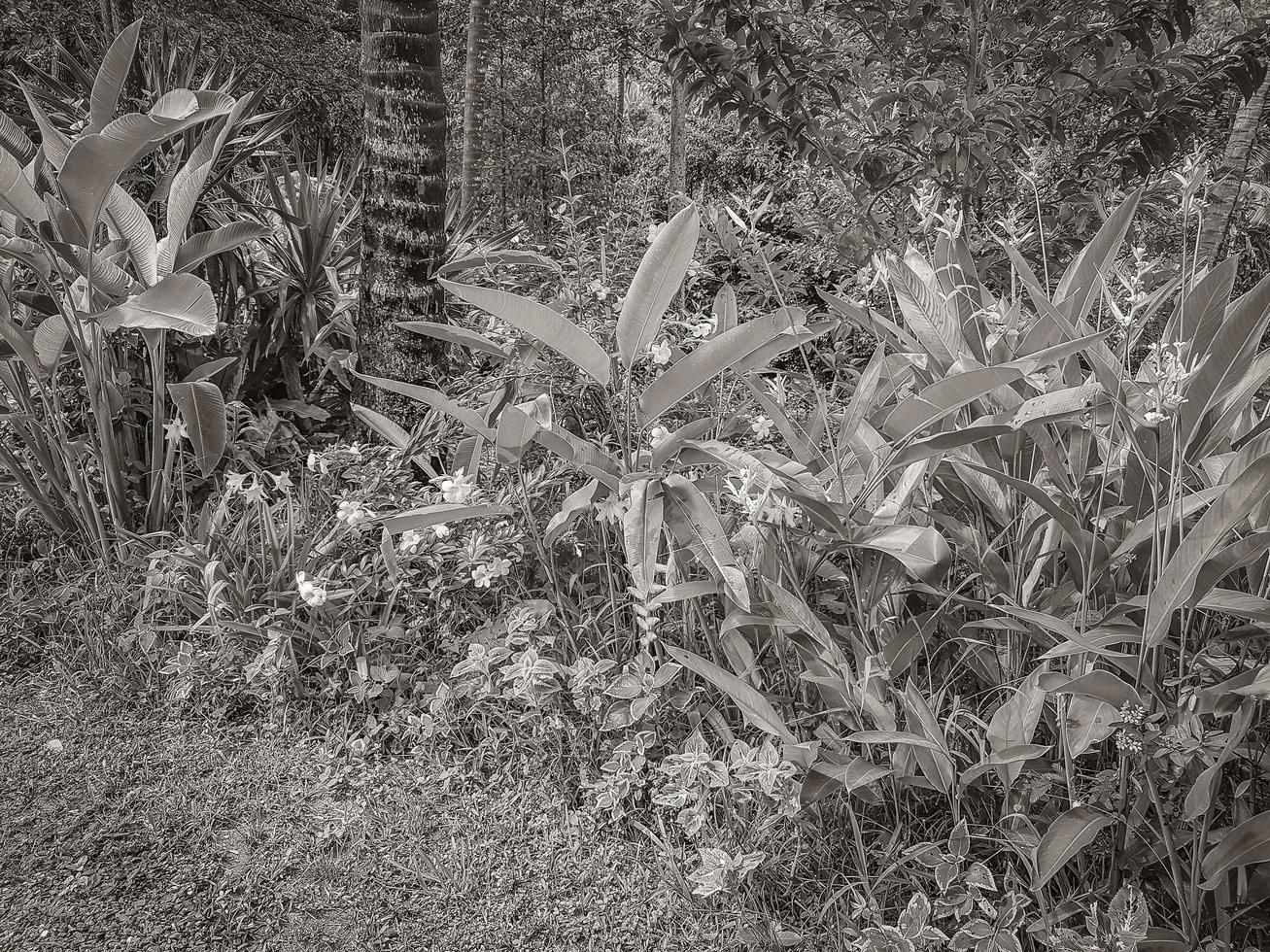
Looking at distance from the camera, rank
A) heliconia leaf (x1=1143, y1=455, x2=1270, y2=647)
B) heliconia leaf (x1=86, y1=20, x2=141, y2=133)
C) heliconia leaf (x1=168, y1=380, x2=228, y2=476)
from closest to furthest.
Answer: heliconia leaf (x1=1143, y1=455, x2=1270, y2=647)
heliconia leaf (x1=86, y1=20, x2=141, y2=133)
heliconia leaf (x1=168, y1=380, x2=228, y2=476)

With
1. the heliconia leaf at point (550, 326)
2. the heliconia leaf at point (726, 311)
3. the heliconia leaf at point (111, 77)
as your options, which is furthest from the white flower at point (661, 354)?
the heliconia leaf at point (111, 77)

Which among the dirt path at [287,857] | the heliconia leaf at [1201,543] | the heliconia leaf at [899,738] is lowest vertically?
the dirt path at [287,857]

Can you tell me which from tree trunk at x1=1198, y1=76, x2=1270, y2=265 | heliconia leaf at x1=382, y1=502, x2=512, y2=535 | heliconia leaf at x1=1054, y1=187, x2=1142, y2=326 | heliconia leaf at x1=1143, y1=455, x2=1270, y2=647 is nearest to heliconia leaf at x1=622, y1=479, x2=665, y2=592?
heliconia leaf at x1=382, y1=502, x2=512, y2=535

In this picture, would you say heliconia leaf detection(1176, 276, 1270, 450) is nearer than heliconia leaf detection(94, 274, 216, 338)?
Yes

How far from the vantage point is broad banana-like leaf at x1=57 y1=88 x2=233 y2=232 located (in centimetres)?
214

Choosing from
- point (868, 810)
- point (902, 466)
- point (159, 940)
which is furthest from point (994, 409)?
point (159, 940)

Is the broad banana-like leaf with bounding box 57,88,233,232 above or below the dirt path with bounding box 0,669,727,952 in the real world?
above

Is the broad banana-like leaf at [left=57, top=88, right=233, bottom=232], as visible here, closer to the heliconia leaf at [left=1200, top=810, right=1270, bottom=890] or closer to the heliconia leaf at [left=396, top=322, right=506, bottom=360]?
the heliconia leaf at [left=396, top=322, right=506, bottom=360]

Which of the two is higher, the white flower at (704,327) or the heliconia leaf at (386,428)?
the white flower at (704,327)

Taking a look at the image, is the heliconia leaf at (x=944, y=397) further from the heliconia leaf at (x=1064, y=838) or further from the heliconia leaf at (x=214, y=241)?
the heliconia leaf at (x=214, y=241)

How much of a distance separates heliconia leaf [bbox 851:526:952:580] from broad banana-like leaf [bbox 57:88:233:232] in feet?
6.39

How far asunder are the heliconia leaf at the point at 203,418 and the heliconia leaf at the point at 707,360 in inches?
57.8

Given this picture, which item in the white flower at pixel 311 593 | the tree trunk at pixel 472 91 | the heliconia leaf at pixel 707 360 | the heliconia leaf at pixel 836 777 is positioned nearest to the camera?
the heliconia leaf at pixel 836 777

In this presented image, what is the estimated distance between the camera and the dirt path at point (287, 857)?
1.61 meters
